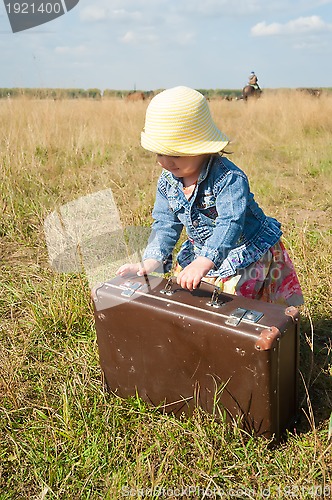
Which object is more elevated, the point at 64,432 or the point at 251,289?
the point at 251,289

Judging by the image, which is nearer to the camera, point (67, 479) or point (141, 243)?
point (67, 479)

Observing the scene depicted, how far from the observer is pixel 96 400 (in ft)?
6.63

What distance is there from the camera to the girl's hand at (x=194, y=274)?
1.81 m

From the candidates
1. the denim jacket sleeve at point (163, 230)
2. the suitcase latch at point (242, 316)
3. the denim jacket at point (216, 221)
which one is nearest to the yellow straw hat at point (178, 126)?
the denim jacket at point (216, 221)

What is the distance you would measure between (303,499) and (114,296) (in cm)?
93

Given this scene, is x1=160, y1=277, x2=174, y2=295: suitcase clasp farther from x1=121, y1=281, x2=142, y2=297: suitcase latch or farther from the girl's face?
the girl's face

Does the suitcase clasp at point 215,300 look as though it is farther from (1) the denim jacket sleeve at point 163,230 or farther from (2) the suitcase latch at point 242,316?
(1) the denim jacket sleeve at point 163,230

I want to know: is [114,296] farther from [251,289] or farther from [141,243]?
[141,243]

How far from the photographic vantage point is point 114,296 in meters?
1.92

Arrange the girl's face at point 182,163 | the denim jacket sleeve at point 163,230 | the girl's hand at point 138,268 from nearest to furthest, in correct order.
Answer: the girl's face at point 182,163 → the girl's hand at point 138,268 → the denim jacket sleeve at point 163,230

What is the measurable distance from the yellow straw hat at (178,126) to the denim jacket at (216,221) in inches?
4.9

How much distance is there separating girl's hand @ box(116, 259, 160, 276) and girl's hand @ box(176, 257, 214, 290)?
31 centimetres

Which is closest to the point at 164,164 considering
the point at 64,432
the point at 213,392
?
the point at 213,392

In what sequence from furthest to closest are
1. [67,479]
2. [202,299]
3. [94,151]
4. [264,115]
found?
[264,115]
[94,151]
[202,299]
[67,479]
